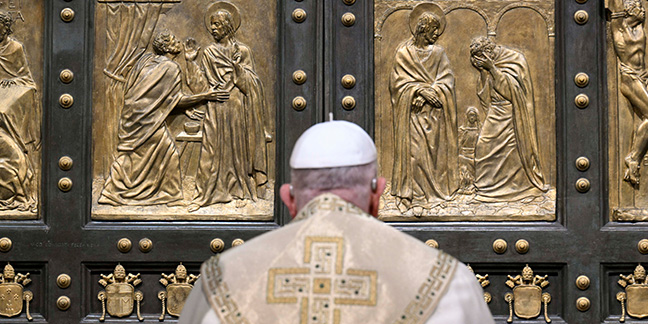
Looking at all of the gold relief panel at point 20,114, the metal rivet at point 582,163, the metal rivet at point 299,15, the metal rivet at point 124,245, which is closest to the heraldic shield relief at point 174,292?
the metal rivet at point 124,245

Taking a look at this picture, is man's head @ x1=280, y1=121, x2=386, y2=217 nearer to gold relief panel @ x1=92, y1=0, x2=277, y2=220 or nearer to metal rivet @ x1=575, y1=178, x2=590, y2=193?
gold relief panel @ x1=92, y1=0, x2=277, y2=220

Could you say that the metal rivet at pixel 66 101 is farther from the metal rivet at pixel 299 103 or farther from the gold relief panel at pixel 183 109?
the metal rivet at pixel 299 103

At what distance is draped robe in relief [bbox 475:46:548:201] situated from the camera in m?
6.37

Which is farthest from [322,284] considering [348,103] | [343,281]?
[348,103]

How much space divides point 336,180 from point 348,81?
3.44 meters

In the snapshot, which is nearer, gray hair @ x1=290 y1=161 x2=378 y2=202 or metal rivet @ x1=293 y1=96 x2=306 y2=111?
gray hair @ x1=290 y1=161 x2=378 y2=202

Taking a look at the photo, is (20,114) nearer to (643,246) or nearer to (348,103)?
(348,103)

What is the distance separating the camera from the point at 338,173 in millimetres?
2900

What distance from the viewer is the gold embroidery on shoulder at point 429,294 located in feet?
9.40

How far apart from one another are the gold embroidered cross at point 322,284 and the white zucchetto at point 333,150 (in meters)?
0.21

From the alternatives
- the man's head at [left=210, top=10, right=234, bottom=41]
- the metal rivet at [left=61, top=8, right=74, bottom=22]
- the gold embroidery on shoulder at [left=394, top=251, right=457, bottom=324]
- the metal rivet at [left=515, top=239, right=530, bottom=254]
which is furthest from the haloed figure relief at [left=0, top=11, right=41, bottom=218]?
the gold embroidery on shoulder at [left=394, top=251, right=457, bottom=324]

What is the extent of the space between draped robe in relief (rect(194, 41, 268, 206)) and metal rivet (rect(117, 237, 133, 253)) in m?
0.47

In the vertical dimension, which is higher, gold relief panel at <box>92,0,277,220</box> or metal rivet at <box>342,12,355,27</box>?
metal rivet at <box>342,12,355,27</box>

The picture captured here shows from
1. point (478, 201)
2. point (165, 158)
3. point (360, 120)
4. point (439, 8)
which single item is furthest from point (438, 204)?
point (165, 158)
